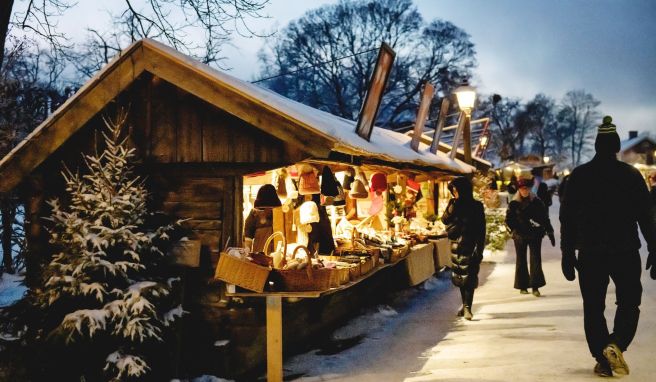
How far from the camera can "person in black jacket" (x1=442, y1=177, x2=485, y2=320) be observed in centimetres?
1010

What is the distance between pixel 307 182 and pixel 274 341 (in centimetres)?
311

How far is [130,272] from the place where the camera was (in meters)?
6.99

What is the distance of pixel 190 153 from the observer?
300 inches

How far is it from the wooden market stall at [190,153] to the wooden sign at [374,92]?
6.94 ft

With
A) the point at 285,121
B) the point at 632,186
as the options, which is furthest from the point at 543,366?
the point at 285,121

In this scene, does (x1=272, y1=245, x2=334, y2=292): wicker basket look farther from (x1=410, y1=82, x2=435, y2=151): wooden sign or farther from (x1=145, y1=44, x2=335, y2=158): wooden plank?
(x1=410, y1=82, x2=435, y2=151): wooden sign

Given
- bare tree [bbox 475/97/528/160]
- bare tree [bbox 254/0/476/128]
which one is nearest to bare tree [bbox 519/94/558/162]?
bare tree [bbox 475/97/528/160]

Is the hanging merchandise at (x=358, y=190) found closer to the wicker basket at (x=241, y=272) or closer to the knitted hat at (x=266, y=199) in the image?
the knitted hat at (x=266, y=199)

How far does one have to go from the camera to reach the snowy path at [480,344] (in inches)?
268

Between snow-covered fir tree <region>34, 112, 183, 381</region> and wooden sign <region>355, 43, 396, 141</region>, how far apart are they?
3941mm

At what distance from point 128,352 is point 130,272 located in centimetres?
88

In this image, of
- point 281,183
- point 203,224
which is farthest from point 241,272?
point 281,183

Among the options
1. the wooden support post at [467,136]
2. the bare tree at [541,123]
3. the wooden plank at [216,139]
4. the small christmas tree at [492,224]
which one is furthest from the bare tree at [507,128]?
the wooden plank at [216,139]

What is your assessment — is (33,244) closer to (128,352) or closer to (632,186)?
(128,352)
